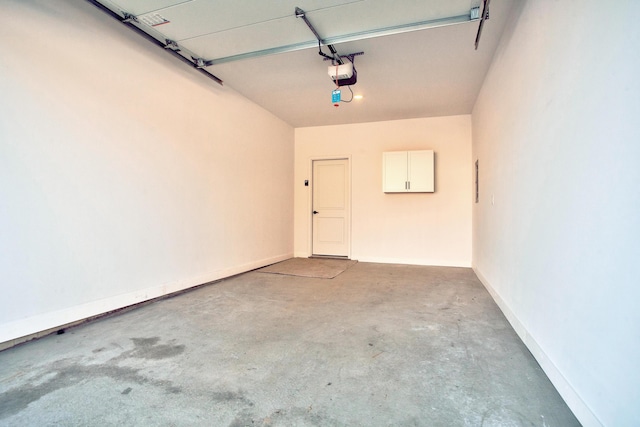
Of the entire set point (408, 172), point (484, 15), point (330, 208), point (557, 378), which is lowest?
point (557, 378)

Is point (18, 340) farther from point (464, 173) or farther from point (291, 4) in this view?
point (464, 173)

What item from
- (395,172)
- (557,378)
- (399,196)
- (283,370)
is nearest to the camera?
(557,378)

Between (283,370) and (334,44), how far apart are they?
10.5ft

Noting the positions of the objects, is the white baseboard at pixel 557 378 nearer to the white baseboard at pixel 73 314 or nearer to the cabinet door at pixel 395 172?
the cabinet door at pixel 395 172

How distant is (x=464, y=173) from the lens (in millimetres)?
5766

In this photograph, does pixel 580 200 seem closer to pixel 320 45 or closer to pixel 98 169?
pixel 320 45

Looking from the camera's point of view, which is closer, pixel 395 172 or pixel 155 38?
pixel 155 38

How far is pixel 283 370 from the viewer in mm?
1923

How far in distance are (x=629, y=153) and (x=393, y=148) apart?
5149 millimetres

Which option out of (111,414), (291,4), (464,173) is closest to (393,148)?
(464,173)

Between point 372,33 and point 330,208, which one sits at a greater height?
point 372,33

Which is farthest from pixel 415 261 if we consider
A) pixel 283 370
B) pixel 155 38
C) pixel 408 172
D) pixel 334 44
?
pixel 155 38

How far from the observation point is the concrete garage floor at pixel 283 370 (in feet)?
4.89

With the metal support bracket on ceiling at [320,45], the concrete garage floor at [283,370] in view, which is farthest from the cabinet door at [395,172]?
the concrete garage floor at [283,370]
